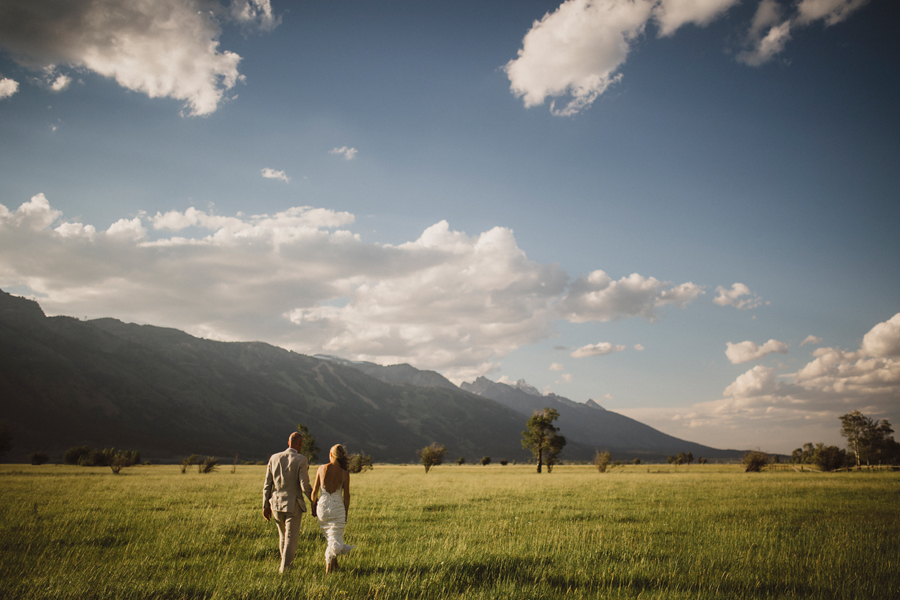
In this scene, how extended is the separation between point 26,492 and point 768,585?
98.3 feet

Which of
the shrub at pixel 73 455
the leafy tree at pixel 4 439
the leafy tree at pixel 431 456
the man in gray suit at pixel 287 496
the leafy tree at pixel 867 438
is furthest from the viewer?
the leafy tree at pixel 867 438

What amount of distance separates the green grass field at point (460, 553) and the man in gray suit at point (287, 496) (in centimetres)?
50

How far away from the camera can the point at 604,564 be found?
819cm

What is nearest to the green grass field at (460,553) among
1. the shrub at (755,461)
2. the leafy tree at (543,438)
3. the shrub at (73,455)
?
the leafy tree at (543,438)

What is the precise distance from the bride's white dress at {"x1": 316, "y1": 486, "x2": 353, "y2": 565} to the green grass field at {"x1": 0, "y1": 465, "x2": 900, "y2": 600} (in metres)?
0.46

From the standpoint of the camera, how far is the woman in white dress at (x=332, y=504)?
7512mm

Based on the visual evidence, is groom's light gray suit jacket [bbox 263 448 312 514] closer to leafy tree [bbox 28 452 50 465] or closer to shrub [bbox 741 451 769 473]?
shrub [bbox 741 451 769 473]

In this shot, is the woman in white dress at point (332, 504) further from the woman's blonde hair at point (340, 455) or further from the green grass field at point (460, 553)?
the green grass field at point (460, 553)

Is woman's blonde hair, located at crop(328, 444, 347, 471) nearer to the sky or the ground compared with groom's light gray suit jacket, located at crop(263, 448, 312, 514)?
nearer to the sky

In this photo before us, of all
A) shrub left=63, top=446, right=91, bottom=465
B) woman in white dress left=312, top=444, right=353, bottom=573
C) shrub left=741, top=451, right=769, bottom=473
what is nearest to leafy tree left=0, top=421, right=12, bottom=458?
shrub left=63, top=446, right=91, bottom=465

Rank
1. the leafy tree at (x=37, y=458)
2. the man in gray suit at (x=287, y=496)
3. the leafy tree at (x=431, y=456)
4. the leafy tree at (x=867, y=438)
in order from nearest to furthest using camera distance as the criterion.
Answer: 1. the man in gray suit at (x=287, y=496)
2. the leafy tree at (x=37, y=458)
3. the leafy tree at (x=431, y=456)
4. the leafy tree at (x=867, y=438)

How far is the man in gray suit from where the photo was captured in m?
7.50

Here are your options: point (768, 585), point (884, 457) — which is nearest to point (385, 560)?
point (768, 585)

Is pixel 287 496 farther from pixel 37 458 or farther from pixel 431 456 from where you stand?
pixel 37 458
